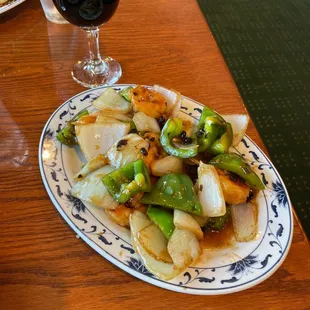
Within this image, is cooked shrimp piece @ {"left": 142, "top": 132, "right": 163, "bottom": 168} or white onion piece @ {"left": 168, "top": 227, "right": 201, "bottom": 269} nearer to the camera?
white onion piece @ {"left": 168, "top": 227, "right": 201, "bottom": 269}

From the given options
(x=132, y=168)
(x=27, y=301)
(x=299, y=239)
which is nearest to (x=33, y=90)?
(x=132, y=168)

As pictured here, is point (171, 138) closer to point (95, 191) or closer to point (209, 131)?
point (209, 131)

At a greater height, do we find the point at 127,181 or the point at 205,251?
the point at 127,181

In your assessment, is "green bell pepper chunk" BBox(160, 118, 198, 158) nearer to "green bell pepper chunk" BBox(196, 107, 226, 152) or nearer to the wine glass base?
"green bell pepper chunk" BBox(196, 107, 226, 152)

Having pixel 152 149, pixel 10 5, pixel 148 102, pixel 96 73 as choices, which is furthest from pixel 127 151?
pixel 10 5

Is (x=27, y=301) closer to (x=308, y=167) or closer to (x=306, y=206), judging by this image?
(x=306, y=206)

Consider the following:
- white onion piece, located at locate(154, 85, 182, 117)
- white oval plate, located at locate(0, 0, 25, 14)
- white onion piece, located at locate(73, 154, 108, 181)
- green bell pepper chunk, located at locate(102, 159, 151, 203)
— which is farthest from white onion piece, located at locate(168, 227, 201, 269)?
white oval plate, located at locate(0, 0, 25, 14)
